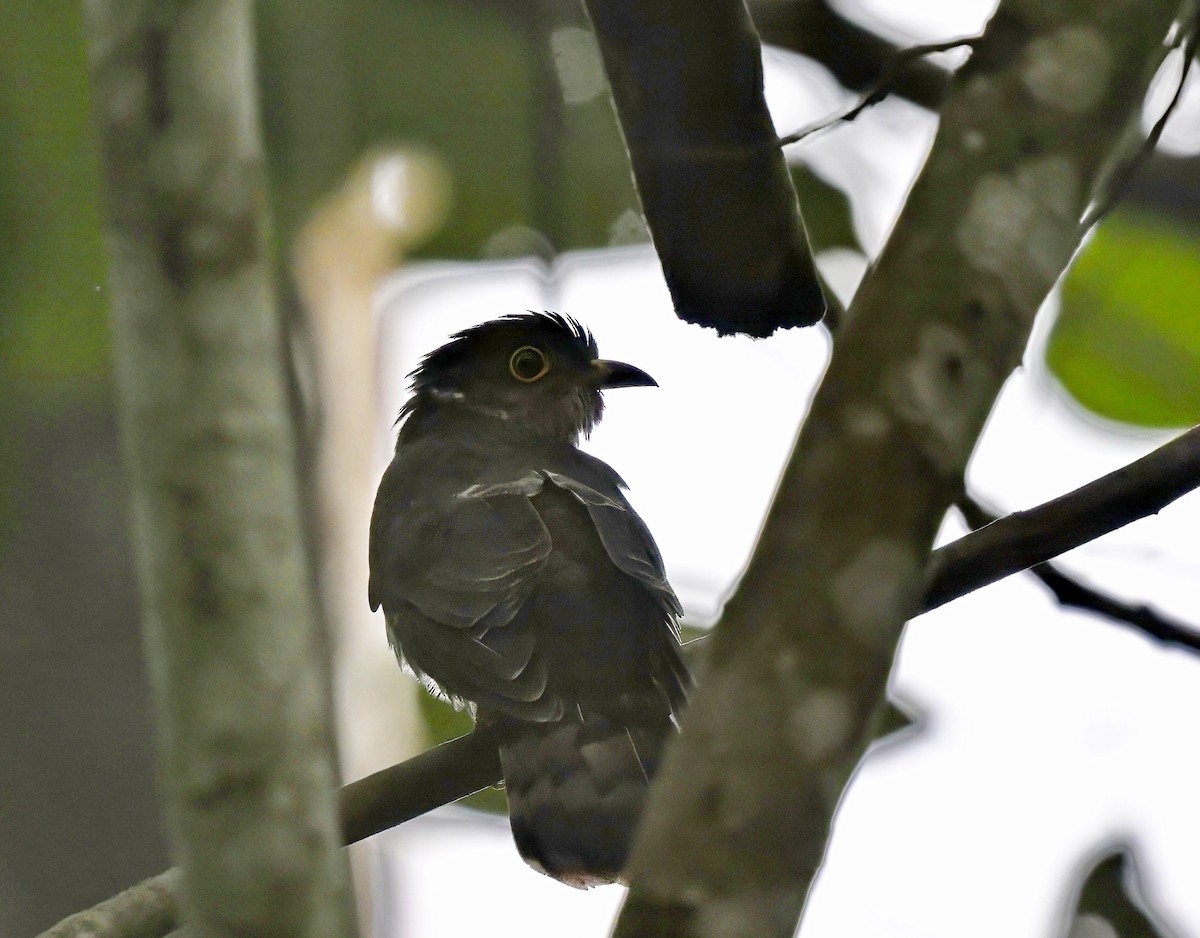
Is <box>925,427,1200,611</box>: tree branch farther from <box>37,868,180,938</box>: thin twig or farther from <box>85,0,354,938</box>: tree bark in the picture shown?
<box>37,868,180,938</box>: thin twig

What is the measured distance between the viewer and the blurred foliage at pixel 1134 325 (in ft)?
13.4

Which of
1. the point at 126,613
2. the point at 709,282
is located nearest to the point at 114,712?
the point at 126,613

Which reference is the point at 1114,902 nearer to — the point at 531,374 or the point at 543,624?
the point at 543,624

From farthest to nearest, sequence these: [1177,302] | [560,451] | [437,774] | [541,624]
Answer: [560,451] → [1177,302] → [541,624] → [437,774]

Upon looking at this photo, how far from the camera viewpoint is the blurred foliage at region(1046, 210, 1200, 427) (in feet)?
13.4

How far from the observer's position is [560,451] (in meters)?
4.73

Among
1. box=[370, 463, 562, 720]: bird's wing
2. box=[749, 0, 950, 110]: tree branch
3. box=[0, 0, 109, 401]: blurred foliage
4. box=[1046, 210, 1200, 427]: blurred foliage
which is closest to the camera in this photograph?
box=[370, 463, 562, 720]: bird's wing

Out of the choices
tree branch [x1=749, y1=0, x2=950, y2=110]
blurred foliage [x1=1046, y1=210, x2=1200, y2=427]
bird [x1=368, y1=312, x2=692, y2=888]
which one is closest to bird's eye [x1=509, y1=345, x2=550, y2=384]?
bird [x1=368, y1=312, x2=692, y2=888]

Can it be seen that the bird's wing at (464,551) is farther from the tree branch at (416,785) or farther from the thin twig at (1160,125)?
the thin twig at (1160,125)

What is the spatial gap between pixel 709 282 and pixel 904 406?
87cm

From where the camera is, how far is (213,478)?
163cm

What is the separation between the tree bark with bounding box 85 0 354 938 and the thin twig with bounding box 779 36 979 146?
1.12m

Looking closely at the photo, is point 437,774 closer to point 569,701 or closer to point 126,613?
point 569,701

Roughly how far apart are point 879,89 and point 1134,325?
78.9 inches
